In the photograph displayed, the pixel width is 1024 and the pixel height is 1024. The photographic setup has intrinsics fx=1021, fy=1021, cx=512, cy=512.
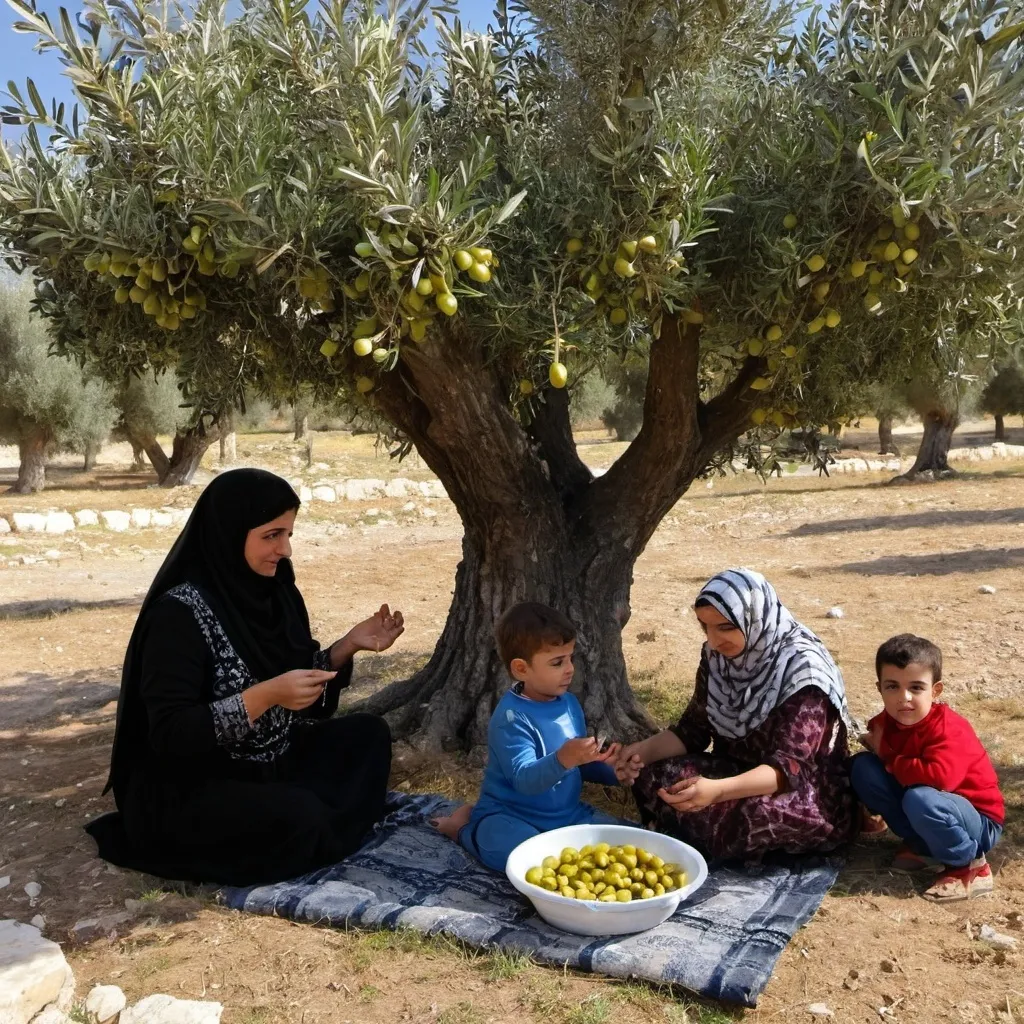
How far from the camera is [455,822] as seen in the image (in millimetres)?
4539

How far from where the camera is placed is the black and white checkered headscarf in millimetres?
4070

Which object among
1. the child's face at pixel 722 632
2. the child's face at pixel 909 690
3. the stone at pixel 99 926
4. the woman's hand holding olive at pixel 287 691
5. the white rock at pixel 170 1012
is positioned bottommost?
the stone at pixel 99 926

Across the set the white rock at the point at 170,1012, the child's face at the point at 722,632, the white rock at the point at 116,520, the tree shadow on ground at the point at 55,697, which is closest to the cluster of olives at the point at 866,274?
the child's face at the point at 722,632

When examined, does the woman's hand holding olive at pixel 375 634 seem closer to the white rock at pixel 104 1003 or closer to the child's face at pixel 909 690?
the white rock at pixel 104 1003

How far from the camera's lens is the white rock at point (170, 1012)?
3.12 m

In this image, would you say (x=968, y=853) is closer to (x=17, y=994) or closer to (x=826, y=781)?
(x=826, y=781)

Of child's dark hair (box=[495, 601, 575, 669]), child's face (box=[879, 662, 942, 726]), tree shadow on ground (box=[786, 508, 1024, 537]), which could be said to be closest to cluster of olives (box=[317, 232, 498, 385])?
child's dark hair (box=[495, 601, 575, 669])

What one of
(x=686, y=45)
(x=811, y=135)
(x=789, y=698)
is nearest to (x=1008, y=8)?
(x=811, y=135)

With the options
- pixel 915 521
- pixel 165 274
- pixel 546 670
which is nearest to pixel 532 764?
pixel 546 670

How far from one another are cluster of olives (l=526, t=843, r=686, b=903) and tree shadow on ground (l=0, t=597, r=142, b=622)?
30.1ft

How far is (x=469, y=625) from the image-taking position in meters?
5.80

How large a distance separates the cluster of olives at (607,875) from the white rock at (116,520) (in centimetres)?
1557

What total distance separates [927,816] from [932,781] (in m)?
0.17

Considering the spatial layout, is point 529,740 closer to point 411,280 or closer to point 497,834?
point 497,834
